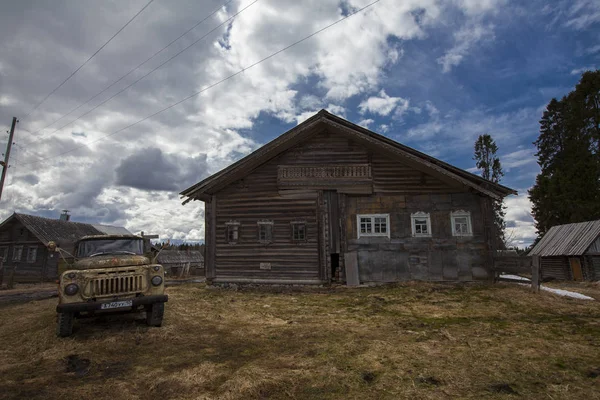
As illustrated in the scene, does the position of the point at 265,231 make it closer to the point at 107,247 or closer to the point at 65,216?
the point at 107,247

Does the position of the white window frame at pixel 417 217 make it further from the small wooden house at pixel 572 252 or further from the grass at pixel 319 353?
the small wooden house at pixel 572 252

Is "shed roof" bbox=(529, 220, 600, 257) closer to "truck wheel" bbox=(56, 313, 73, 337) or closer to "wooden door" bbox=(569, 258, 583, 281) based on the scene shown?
"wooden door" bbox=(569, 258, 583, 281)

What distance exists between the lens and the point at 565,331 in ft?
21.7

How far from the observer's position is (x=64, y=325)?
6582mm

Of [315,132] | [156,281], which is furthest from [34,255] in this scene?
[156,281]

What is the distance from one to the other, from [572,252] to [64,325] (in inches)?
1293

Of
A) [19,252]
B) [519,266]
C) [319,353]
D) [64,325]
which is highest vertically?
[19,252]

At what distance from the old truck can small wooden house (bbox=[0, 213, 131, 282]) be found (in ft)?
86.4

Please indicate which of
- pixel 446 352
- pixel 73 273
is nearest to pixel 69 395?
→ pixel 73 273

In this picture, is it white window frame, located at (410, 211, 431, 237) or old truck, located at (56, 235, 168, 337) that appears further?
white window frame, located at (410, 211, 431, 237)

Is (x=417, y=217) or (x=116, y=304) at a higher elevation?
(x=417, y=217)

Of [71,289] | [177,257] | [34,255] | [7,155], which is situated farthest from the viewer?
[177,257]

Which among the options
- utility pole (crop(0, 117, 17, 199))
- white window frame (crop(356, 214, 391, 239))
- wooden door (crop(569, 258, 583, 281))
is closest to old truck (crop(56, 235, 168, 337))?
white window frame (crop(356, 214, 391, 239))

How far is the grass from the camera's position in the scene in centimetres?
402
